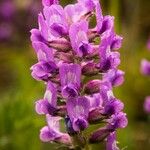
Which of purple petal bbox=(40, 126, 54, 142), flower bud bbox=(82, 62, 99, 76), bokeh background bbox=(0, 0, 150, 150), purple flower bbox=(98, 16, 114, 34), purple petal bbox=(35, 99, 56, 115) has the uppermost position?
bokeh background bbox=(0, 0, 150, 150)

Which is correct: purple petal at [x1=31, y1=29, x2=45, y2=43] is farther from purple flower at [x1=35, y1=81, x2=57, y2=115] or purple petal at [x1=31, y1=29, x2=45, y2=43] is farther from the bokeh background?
the bokeh background

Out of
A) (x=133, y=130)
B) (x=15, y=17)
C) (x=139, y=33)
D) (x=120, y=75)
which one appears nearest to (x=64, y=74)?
(x=120, y=75)

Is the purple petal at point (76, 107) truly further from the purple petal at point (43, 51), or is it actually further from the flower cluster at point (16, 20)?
the flower cluster at point (16, 20)

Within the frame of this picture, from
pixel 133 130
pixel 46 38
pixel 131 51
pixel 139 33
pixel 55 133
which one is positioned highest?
pixel 139 33

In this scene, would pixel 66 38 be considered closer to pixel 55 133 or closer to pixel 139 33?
pixel 55 133

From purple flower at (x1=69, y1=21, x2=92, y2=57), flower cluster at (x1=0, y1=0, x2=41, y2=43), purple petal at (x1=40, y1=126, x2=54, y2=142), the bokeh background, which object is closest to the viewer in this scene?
purple flower at (x1=69, y1=21, x2=92, y2=57)

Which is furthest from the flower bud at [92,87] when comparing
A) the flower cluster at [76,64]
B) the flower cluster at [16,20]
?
the flower cluster at [16,20]

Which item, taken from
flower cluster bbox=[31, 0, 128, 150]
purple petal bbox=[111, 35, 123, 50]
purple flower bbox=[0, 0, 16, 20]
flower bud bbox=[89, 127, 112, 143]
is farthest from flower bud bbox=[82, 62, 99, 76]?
purple flower bbox=[0, 0, 16, 20]
